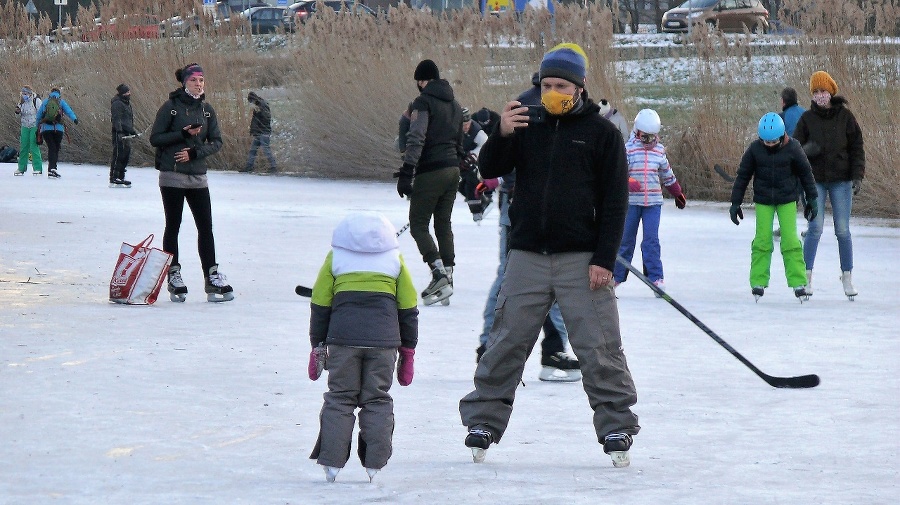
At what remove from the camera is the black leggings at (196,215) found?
9.73 meters

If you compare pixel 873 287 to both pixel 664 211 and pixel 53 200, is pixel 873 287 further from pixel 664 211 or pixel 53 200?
pixel 53 200

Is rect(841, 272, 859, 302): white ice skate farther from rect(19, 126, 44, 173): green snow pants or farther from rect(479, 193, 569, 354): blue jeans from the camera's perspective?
rect(19, 126, 44, 173): green snow pants

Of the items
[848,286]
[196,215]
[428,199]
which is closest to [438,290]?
[428,199]

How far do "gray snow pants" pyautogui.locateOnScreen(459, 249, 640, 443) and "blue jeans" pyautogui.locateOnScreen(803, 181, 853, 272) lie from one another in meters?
5.71

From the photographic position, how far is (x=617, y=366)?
534 cm

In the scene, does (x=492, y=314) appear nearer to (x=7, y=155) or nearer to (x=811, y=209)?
(x=811, y=209)

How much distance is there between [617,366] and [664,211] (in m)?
13.5

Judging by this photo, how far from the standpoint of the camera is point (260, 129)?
26.0 m

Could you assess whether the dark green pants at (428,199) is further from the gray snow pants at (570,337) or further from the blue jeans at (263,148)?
the blue jeans at (263,148)

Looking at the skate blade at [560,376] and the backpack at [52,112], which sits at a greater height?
the backpack at [52,112]

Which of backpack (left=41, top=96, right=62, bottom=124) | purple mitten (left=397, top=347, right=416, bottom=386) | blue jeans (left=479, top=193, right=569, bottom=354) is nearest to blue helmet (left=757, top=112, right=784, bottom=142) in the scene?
blue jeans (left=479, top=193, right=569, bottom=354)

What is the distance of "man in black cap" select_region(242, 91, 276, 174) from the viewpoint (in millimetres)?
25562

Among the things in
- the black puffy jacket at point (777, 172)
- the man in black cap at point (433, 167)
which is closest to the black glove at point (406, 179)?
the man in black cap at point (433, 167)

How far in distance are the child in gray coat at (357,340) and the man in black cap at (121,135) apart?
702 inches
